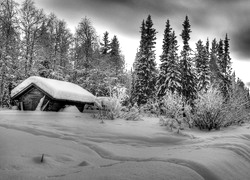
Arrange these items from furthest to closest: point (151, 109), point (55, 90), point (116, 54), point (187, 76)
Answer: point (116, 54) < point (187, 76) < point (151, 109) < point (55, 90)

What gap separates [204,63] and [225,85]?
6613 mm

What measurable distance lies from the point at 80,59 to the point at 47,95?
13.5 meters

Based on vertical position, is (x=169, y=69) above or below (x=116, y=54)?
below

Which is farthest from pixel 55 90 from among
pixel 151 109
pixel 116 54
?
pixel 116 54

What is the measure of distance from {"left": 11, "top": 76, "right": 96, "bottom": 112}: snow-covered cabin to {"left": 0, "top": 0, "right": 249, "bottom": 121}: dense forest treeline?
5433mm

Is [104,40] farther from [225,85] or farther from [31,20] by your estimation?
[225,85]

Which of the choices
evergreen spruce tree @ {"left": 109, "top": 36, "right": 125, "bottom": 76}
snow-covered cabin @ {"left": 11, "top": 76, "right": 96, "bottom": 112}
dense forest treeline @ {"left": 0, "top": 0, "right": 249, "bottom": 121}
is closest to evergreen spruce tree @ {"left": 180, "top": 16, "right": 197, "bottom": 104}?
dense forest treeline @ {"left": 0, "top": 0, "right": 249, "bottom": 121}

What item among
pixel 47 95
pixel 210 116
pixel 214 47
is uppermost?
pixel 214 47

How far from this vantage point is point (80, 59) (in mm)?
26250

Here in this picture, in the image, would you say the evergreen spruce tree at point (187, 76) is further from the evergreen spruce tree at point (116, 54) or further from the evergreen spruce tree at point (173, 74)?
the evergreen spruce tree at point (116, 54)

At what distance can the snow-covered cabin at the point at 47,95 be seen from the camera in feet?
44.0

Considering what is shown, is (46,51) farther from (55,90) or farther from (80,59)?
→ (55,90)

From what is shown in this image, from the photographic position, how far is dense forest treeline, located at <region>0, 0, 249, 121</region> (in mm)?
21812

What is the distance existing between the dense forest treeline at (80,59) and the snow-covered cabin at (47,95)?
543 cm
